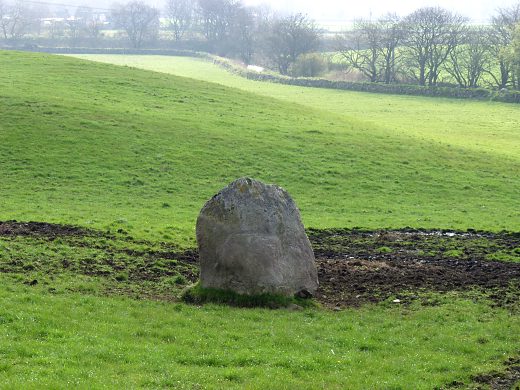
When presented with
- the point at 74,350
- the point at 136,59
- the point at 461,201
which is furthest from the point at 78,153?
the point at 136,59

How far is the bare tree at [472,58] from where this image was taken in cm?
10644

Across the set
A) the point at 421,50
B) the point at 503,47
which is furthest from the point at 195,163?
the point at 421,50

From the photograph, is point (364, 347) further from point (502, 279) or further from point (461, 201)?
point (461, 201)

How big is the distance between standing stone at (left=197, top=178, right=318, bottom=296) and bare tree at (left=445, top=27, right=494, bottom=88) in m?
92.9

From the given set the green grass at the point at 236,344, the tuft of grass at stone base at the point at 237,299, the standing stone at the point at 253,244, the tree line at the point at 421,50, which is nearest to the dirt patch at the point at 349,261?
the tuft of grass at stone base at the point at 237,299

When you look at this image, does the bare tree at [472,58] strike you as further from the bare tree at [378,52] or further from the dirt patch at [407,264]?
the dirt patch at [407,264]

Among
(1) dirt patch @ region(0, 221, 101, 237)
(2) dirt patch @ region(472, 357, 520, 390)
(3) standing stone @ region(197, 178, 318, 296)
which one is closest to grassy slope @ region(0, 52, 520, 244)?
(1) dirt patch @ region(0, 221, 101, 237)

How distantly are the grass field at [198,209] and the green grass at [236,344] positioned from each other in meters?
0.05

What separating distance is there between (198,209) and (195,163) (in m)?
7.92

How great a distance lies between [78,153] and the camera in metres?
38.2

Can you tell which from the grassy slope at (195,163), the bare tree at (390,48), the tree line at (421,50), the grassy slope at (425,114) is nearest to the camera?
the grassy slope at (195,163)

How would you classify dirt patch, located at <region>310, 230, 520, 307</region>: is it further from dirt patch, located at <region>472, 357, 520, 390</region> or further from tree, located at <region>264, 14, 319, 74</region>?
tree, located at <region>264, 14, 319, 74</region>

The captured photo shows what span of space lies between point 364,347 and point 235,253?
4.36 metres

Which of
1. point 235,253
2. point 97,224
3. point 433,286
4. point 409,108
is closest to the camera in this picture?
point 235,253
